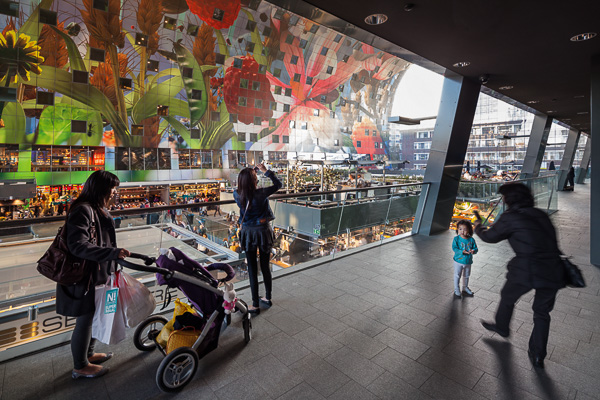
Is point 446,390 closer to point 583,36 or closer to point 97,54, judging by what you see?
point 583,36

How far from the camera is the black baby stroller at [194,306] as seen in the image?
2137 millimetres

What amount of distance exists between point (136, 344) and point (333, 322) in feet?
6.02

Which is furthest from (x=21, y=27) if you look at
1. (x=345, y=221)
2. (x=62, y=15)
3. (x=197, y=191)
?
(x=345, y=221)

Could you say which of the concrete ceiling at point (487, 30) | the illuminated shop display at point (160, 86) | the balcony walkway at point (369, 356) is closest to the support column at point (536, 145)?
the concrete ceiling at point (487, 30)

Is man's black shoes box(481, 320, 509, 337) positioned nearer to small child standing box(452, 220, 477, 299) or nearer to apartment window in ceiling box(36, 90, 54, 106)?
small child standing box(452, 220, 477, 299)

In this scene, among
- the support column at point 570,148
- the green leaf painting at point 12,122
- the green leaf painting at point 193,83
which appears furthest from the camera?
the green leaf painting at point 193,83

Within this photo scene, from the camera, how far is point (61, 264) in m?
1.95

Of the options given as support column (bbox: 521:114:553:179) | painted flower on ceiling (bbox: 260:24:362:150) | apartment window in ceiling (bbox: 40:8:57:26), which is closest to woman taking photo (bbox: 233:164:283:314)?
support column (bbox: 521:114:553:179)

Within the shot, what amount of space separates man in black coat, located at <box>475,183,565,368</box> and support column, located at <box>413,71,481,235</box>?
523 centimetres

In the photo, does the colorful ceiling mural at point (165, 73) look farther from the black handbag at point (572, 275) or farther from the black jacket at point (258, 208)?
the black handbag at point (572, 275)

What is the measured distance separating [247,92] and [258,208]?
35852 millimetres

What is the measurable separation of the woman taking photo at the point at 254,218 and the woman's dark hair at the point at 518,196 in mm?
2008

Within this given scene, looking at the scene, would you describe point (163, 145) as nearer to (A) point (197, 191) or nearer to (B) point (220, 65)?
(A) point (197, 191)

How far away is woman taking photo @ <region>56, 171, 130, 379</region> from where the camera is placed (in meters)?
1.94
